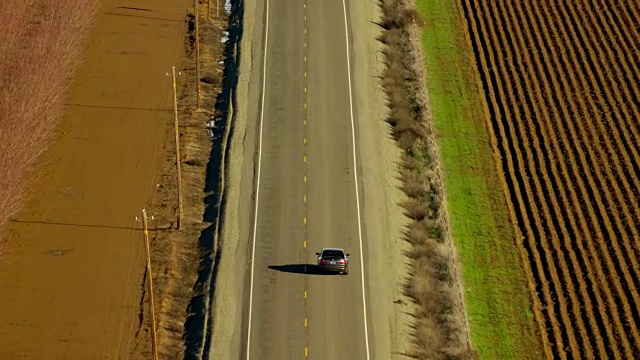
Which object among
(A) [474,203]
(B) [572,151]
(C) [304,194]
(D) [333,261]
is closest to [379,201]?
(C) [304,194]

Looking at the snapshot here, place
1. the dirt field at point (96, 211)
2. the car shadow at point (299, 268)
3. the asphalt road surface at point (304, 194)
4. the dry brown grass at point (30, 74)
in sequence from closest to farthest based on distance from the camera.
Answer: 1. the asphalt road surface at point (304, 194)
2. the dirt field at point (96, 211)
3. the car shadow at point (299, 268)
4. the dry brown grass at point (30, 74)

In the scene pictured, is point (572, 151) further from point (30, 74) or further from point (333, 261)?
point (30, 74)

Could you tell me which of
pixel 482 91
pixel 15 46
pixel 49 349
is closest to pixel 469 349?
pixel 49 349

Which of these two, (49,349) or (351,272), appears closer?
(49,349)

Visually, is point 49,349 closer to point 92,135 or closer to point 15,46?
point 92,135

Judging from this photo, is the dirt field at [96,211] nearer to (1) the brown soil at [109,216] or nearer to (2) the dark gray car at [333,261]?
(1) the brown soil at [109,216]

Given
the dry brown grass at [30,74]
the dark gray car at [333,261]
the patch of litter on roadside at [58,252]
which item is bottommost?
the dark gray car at [333,261]


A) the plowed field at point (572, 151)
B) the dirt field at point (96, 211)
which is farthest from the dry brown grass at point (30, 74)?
the plowed field at point (572, 151)
